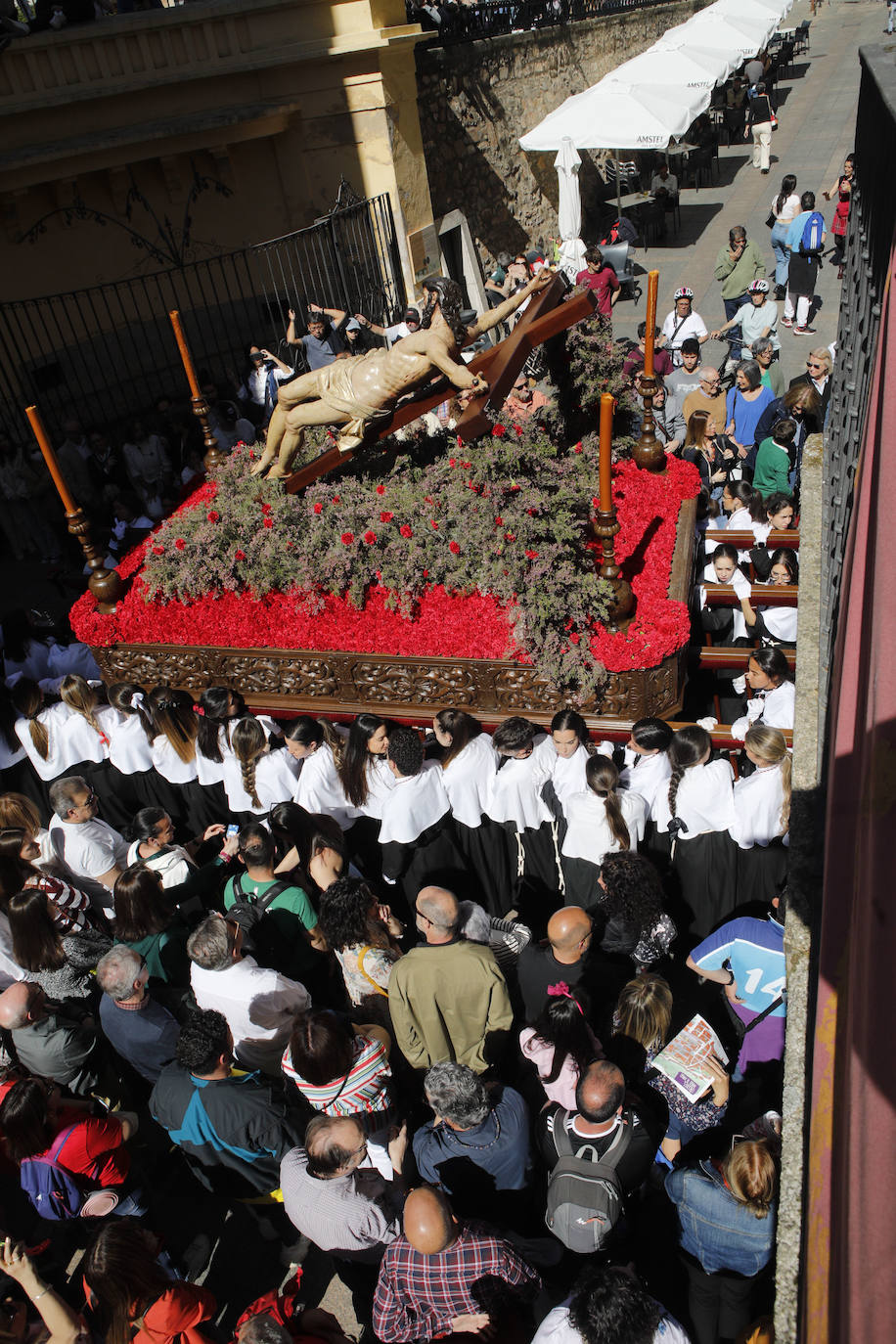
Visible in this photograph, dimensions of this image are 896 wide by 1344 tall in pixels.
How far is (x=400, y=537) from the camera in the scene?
5.82 meters

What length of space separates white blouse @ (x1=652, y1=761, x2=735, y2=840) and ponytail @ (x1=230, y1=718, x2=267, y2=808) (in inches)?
95.6

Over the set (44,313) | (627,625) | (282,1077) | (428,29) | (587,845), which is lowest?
(282,1077)

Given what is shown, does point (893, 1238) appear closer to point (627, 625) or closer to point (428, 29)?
point (627, 625)

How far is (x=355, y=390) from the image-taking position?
5629 mm

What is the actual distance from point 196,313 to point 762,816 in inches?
430

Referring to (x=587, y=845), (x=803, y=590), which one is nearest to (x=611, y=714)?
(x=587, y=845)

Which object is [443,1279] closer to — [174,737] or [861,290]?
[861,290]

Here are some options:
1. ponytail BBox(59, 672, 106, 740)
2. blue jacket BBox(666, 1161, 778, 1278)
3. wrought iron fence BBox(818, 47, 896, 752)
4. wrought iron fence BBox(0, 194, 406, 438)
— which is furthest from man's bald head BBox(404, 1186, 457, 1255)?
wrought iron fence BBox(0, 194, 406, 438)

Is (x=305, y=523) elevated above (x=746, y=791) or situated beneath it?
elevated above

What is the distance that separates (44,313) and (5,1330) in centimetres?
1173

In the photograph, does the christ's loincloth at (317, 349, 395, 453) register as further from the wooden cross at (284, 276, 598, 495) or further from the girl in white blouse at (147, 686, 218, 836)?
the girl in white blouse at (147, 686, 218, 836)

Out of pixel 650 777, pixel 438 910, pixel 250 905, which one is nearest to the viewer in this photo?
pixel 438 910

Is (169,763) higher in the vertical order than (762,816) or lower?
lower

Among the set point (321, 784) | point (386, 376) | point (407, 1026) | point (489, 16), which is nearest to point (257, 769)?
point (321, 784)
